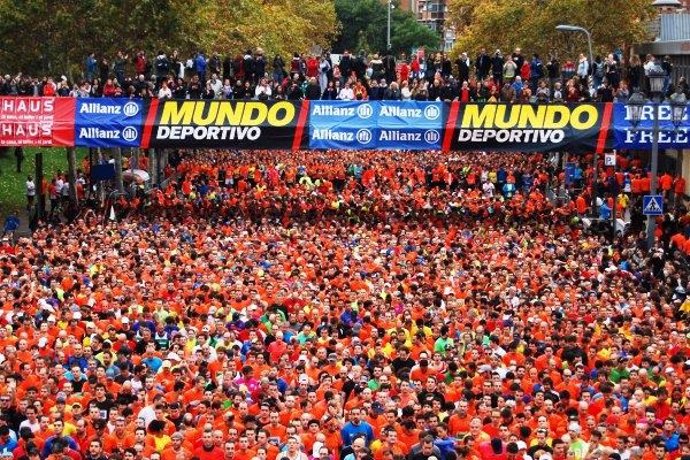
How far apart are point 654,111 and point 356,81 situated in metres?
10.6

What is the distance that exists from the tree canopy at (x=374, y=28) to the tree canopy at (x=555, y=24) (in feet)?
202

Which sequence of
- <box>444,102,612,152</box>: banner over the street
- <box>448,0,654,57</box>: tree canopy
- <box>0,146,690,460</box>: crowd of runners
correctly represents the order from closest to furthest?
1. <box>0,146,690,460</box>: crowd of runners
2. <box>444,102,612,152</box>: banner over the street
3. <box>448,0,654,57</box>: tree canopy

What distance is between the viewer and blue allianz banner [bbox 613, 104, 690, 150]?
35.5 meters

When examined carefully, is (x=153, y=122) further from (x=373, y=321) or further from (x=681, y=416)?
(x=681, y=416)

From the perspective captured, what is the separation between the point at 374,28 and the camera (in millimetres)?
128375

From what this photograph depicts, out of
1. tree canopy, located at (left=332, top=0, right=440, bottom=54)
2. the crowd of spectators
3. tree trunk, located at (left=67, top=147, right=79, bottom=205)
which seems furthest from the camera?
tree canopy, located at (left=332, top=0, right=440, bottom=54)

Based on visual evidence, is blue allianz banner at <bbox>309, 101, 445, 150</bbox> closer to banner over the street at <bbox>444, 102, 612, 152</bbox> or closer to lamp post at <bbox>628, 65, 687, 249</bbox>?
banner over the street at <bbox>444, 102, 612, 152</bbox>

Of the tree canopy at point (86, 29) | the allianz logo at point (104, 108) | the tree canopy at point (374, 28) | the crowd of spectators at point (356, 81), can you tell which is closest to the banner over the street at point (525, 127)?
the crowd of spectators at point (356, 81)

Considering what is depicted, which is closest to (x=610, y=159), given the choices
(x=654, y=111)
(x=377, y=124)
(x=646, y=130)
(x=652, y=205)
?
(x=646, y=130)

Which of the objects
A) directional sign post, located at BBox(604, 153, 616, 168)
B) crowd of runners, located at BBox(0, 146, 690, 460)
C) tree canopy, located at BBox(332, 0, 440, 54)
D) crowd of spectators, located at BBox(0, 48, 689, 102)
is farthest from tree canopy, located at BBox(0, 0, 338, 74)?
tree canopy, located at BBox(332, 0, 440, 54)

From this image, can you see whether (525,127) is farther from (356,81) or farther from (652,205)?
(652,205)

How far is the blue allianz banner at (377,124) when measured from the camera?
3644 cm

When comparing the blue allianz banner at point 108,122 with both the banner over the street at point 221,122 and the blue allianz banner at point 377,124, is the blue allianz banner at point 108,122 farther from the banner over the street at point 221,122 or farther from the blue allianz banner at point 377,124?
the blue allianz banner at point 377,124

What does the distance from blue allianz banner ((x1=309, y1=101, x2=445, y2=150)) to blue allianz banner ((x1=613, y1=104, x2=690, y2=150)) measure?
13.8 feet
